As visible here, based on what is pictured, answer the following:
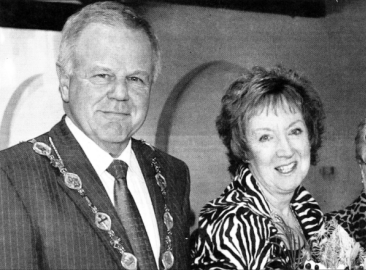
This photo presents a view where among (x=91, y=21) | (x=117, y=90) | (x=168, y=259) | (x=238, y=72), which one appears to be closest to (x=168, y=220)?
(x=168, y=259)

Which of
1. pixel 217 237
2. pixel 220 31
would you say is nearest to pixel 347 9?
pixel 220 31

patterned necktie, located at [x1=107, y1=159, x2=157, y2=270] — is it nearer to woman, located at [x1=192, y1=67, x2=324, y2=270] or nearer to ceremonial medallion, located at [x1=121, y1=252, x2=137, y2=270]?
ceremonial medallion, located at [x1=121, y1=252, x2=137, y2=270]

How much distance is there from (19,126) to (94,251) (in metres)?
0.73

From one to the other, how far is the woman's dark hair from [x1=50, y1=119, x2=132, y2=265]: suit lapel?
596 millimetres

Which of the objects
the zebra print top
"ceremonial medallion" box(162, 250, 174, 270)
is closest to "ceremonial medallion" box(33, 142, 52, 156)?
"ceremonial medallion" box(162, 250, 174, 270)

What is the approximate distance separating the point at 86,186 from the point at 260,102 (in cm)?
71

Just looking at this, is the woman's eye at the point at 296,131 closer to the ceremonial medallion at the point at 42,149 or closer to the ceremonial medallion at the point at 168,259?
the ceremonial medallion at the point at 168,259

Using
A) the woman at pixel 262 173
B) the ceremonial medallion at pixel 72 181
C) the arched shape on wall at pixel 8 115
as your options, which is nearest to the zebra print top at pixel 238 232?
the woman at pixel 262 173

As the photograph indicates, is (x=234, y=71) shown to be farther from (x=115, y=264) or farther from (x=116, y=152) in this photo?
(x=115, y=264)

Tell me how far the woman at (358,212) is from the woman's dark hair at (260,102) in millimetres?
329

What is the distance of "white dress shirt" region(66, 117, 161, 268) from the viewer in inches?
71.5

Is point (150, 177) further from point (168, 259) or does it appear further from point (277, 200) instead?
point (277, 200)

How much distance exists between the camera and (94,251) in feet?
5.48

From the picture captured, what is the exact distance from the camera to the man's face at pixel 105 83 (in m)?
1.82
